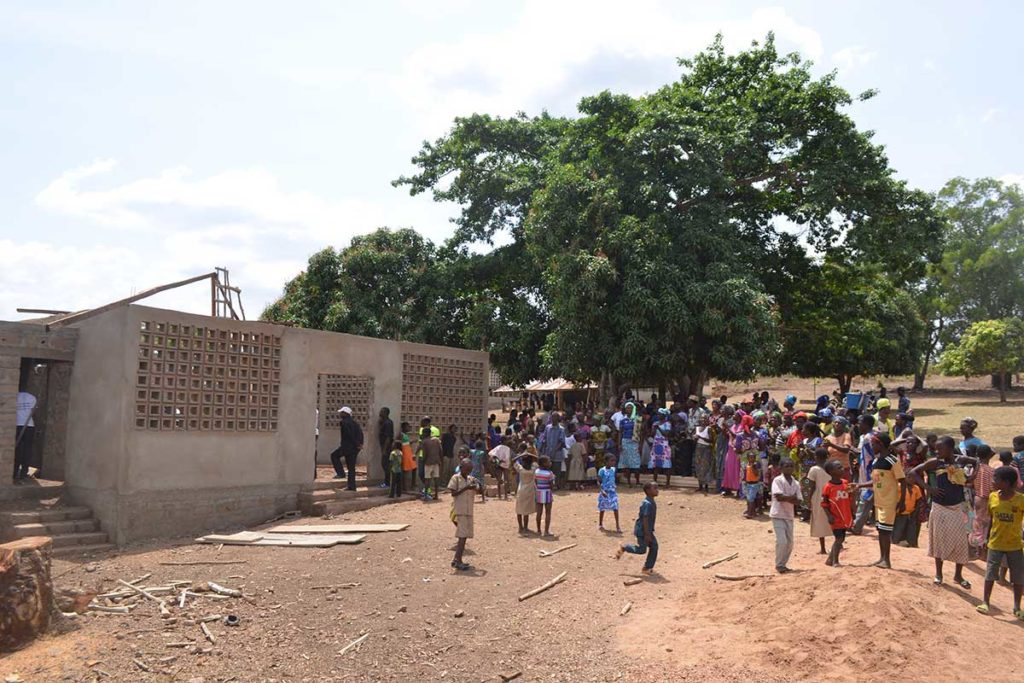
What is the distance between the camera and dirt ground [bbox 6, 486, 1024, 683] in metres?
7.25

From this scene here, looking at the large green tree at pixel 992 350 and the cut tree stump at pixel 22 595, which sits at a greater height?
the large green tree at pixel 992 350

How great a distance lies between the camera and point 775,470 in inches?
494

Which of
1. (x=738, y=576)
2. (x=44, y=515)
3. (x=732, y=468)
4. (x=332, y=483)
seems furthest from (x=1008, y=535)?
(x=44, y=515)

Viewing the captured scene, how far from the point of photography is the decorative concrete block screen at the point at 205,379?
38.6ft

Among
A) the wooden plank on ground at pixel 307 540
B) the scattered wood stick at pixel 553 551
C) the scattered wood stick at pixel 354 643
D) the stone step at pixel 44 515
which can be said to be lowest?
the scattered wood stick at pixel 354 643

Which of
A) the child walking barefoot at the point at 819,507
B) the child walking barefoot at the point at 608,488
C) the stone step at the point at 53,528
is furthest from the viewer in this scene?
the child walking barefoot at the point at 608,488

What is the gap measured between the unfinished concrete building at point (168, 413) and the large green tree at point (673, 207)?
18.8 feet

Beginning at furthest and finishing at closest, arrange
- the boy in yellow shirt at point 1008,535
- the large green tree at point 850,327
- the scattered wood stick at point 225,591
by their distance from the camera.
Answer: the large green tree at point 850,327, the scattered wood stick at point 225,591, the boy in yellow shirt at point 1008,535

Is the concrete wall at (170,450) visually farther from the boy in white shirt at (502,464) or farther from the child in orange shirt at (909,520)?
the child in orange shirt at (909,520)

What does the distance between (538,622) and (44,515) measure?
24.2ft

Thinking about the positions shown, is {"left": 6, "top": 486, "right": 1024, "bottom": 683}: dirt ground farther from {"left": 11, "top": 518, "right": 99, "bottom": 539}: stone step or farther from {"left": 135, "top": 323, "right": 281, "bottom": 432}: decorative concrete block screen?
{"left": 135, "top": 323, "right": 281, "bottom": 432}: decorative concrete block screen

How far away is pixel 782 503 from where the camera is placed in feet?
31.1

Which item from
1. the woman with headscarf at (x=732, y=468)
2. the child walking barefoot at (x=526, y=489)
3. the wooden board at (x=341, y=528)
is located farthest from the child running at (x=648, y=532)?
the woman with headscarf at (x=732, y=468)

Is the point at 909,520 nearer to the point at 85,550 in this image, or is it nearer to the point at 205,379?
the point at 205,379
